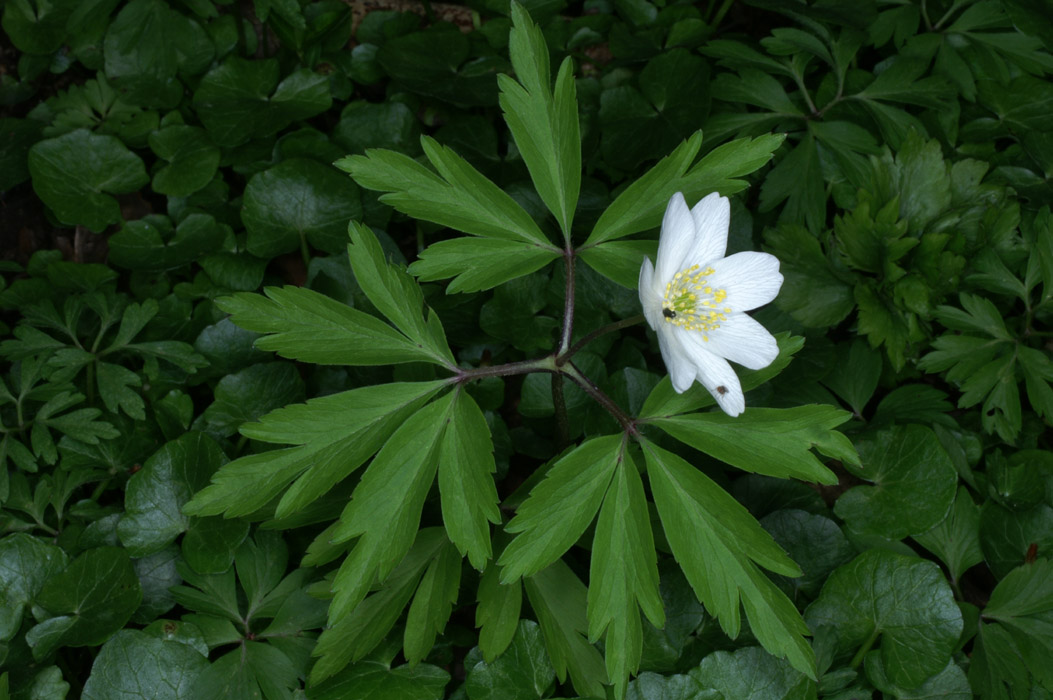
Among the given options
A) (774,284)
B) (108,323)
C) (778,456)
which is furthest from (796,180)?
(108,323)

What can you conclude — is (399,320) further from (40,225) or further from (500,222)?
(40,225)

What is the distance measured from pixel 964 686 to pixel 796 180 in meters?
1.63

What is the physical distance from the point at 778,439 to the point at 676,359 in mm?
362

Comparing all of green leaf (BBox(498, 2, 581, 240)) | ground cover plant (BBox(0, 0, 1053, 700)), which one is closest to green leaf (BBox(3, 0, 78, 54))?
ground cover plant (BBox(0, 0, 1053, 700))

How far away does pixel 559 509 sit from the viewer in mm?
1767

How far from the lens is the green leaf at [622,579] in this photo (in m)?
1.74

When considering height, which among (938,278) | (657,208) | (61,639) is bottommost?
(61,639)

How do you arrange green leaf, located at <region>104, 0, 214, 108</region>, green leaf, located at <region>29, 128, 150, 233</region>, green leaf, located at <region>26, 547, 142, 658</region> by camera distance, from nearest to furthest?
green leaf, located at <region>26, 547, 142, 658</region>
green leaf, located at <region>29, 128, 150, 233</region>
green leaf, located at <region>104, 0, 214, 108</region>

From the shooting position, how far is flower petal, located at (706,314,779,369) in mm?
1821

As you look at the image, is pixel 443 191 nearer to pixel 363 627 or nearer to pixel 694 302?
pixel 694 302

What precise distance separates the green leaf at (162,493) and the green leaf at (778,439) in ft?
4.78

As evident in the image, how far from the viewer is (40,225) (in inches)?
118

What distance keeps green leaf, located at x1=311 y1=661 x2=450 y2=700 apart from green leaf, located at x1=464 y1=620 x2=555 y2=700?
0.30ft

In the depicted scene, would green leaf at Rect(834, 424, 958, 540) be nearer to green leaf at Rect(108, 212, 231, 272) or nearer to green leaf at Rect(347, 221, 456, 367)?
green leaf at Rect(347, 221, 456, 367)
